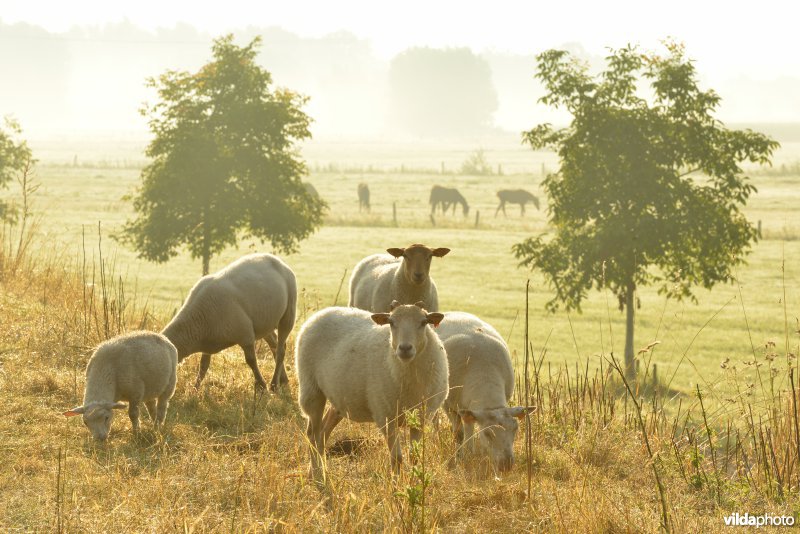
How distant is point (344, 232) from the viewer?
40875 mm

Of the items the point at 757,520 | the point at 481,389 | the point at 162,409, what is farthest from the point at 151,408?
the point at 757,520

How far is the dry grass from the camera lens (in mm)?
5754

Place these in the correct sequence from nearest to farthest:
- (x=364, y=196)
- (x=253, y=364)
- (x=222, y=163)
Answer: (x=253, y=364) < (x=222, y=163) < (x=364, y=196)

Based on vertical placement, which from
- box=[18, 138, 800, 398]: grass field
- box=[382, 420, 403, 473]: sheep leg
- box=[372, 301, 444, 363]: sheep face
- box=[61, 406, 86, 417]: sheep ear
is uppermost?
box=[372, 301, 444, 363]: sheep face

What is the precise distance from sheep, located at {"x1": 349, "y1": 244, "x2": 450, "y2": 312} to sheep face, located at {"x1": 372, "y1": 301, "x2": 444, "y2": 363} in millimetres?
2582

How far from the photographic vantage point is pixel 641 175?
57.7 ft

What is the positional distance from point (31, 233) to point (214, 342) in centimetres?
723

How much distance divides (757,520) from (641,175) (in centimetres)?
1216

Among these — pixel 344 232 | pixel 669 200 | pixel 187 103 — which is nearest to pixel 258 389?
pixel 669 200

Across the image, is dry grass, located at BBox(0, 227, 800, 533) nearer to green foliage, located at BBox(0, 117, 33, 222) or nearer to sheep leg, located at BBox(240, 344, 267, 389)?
sheep leg, located at BBox(240, 344, 267, 389)

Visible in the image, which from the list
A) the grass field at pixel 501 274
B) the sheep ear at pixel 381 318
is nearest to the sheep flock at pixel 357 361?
the sheep ear at pixel 381 318

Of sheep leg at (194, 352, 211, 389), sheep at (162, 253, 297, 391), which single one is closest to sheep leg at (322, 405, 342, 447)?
sheep at (162, 253, 297, 391)

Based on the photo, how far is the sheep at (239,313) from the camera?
10.5m

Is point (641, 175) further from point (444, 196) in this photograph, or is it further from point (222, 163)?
point (444, 196)
